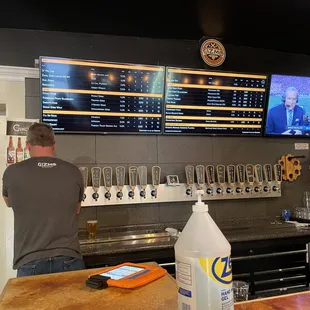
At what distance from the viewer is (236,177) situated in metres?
3.31

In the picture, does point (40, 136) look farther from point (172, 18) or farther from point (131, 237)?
point (172, 18)

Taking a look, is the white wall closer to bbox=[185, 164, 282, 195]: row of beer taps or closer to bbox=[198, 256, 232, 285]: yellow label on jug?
bbox=[185, 164, 282, 195]: row of beer taps

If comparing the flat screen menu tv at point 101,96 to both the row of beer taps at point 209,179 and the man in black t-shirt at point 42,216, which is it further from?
the man in black t-shirt at point 42,216

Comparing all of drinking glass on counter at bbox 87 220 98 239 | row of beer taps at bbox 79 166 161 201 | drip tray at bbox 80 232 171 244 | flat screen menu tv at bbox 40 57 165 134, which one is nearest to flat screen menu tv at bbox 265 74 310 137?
flat screen menu tv at bbox 40 57 165 134

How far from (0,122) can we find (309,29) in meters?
2.92

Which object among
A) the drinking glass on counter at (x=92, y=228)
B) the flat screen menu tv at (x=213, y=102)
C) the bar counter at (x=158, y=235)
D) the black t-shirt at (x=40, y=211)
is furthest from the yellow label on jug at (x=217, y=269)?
the flat screen menu tv at (x=213, y=102)

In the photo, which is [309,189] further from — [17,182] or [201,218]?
[201,218]

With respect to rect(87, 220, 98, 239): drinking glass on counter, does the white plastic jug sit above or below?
above

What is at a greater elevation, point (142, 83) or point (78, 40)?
point (78, 40)

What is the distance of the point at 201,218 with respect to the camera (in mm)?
753

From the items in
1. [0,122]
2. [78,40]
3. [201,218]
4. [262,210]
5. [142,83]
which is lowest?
[262,210]

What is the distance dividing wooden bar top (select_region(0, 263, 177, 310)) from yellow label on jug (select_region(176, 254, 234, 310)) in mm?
306

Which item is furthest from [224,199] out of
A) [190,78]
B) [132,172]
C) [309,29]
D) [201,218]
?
[201,218]

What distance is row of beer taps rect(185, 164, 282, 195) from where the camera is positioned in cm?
317
